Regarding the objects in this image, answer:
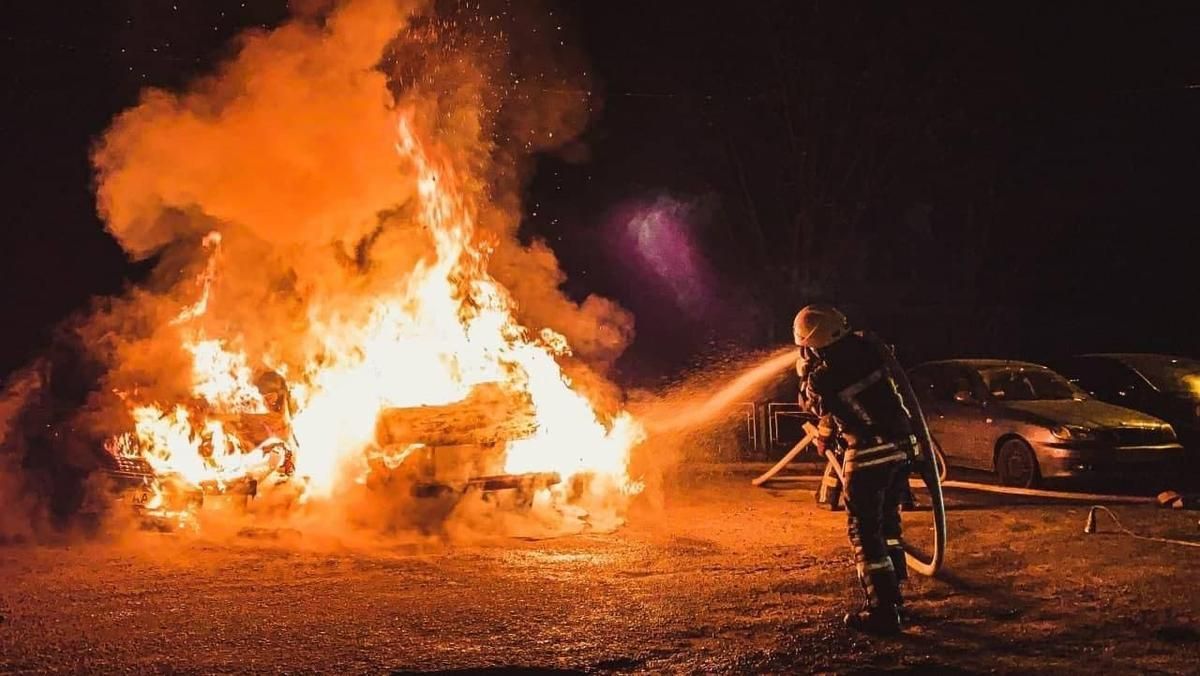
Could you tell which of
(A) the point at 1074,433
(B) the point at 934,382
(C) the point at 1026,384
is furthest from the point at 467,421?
(C) the point at 1026,384

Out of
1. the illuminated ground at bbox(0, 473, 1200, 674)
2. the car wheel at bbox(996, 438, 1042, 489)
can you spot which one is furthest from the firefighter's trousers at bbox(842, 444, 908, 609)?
the car wheel at bbox(996, 438, 1042, 489)

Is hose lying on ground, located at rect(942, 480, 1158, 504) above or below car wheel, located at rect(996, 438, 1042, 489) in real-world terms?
below

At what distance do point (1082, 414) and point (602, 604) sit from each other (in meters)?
7.76

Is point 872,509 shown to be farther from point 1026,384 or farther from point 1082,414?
point 1026,384

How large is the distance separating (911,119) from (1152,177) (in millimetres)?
9137

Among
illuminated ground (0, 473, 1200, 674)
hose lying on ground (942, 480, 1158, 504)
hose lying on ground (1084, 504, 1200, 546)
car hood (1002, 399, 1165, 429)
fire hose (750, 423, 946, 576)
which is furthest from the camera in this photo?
car hood (1002, 399, 1165, 429)

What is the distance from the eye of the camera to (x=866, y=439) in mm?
5938

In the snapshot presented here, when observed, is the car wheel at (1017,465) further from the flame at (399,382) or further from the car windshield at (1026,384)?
the flame at (399,382)

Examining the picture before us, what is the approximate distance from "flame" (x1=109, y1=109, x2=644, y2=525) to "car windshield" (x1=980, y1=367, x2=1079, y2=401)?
499 cm

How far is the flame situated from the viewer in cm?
970

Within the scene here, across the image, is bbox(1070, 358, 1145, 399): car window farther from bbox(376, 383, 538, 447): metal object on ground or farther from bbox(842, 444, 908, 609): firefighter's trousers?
bbox(842, 444, 908, 609): firefighter's trousers

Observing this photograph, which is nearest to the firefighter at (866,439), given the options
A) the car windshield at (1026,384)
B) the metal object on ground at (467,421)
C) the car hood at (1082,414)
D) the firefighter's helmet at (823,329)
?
the firefighter's helmet at (823,329)

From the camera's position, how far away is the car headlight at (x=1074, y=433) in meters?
11.2

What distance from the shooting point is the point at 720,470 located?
13.9 meters
